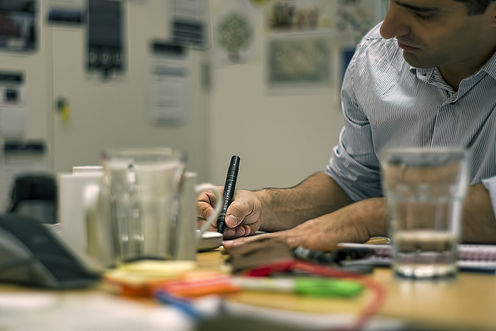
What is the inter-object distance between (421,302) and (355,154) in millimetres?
995

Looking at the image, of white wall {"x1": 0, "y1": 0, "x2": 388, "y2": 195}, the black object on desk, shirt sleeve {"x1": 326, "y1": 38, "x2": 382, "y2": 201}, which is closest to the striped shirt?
shirt sleeve {"x1": 326, "y1": 38, "x2": 382, "y2": 201}

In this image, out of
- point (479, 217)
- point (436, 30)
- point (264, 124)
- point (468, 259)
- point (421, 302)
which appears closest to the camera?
point (421, 302)

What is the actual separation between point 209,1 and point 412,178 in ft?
7.74

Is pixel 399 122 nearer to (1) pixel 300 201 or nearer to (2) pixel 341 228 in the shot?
(1) pixel 300 201

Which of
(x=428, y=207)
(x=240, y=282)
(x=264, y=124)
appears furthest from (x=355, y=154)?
(x=264, y=124)

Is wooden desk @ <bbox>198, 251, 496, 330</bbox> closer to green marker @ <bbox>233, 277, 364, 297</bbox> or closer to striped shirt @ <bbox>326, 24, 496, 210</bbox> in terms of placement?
green marker @ <bbox>233, 277, 364, 297</bbox>

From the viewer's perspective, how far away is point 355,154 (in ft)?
5.39

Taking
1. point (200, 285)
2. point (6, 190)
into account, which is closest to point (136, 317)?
point (200, 285)

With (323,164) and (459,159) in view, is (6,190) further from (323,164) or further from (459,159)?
(459,159)

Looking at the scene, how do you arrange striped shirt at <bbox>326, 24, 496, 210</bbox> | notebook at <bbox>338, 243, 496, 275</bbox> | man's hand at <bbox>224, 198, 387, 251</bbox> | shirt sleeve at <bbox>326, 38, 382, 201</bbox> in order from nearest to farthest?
notebook at <bbox>338, 243, 496, 275</bbox>
man's hand at <bbox>224, 198, 387, 251</bbox>
striped shirt at <bbox>326, 24, 496, 210</bbox>
shirt sleeve at <bbox>326, 38, 382, 201</bbox>

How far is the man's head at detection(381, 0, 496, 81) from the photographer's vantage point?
1201mm

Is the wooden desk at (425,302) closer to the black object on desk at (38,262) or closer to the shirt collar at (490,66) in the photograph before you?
the black object on desk at (38,262)

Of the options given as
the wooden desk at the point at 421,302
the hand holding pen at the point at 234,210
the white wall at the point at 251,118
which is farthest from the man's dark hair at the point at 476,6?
the white wall at the point at 251,118

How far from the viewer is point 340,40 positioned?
2742 mm
